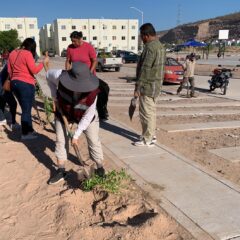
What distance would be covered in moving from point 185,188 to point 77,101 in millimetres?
1706

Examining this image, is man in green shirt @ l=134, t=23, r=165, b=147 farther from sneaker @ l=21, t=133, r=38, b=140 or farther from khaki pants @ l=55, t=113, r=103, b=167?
sneaker @ l=21, t=133, r=38, b=140

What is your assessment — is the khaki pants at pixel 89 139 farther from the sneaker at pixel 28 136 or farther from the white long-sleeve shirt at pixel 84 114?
the sneaker at pixel 28 136

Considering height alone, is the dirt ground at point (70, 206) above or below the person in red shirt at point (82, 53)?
below

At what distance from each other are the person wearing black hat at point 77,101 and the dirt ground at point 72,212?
49 centimetres

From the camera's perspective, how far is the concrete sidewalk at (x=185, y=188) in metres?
3.61

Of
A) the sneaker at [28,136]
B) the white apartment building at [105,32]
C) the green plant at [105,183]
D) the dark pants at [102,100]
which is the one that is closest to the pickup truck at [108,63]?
the dark pants at [102,100]

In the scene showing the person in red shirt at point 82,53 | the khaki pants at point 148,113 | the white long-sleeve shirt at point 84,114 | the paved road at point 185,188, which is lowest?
the paved road at point 185,188

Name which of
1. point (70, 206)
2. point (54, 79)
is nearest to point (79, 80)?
point (54, 79)

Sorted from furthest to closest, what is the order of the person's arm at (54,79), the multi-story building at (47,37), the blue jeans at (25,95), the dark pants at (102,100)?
the multi-story building at (47,37) < the dark pants at (102,100) < the blue jeans at (25,95) < the person's arm at (54,79)

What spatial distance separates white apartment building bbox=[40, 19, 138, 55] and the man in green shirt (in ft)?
334

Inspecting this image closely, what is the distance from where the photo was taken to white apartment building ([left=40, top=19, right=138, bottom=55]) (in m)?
106

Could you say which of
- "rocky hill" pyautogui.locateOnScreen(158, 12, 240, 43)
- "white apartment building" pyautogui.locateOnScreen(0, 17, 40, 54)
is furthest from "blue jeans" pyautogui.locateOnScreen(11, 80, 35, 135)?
"rocky hill" pyautogui.locateOnScreen(158, 12, 240, 43)

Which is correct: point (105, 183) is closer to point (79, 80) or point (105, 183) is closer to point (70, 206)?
point (70, 206)

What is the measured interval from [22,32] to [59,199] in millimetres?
106214
